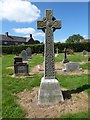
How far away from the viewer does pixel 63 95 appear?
7.71 metres

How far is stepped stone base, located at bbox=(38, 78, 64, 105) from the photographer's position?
23.5ft

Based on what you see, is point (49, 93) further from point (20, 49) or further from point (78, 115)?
point (20, 49)

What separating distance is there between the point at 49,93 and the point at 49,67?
92 cm

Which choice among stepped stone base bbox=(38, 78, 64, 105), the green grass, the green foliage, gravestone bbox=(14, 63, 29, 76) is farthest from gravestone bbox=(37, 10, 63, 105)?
the green foliage

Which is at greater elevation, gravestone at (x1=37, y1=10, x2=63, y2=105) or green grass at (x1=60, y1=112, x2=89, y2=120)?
gravestone at (x1=37, y1=10, x2=63, y2=105)

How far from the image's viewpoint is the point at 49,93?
7.20 m

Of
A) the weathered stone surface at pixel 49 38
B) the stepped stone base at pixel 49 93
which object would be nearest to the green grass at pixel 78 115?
the stepped stone base at pixel 49 93

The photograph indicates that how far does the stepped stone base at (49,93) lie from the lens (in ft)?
23.5

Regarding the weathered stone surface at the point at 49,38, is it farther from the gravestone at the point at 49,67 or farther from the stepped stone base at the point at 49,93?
the stepped stone base at the point at 49,93

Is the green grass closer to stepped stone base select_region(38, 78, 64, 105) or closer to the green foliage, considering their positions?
stepped stone base select_region(38, 78, 64, 105)

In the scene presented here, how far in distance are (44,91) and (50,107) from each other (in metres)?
0.61

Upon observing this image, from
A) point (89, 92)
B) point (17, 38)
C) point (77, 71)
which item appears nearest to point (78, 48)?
point (77, 71)

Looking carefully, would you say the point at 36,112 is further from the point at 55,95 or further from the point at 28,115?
the point at 55,95

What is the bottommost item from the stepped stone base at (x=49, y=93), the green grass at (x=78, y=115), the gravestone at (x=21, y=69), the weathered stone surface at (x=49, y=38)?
the green grass at (x=78, y=115)
